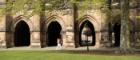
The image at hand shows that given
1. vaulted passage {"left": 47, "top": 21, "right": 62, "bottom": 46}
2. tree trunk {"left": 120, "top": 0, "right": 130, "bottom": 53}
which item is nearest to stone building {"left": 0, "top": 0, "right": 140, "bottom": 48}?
vaulted passage {"left": 47, "top": 21, "right": 62, "bottom": 46}

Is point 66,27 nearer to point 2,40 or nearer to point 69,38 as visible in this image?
point 69,38

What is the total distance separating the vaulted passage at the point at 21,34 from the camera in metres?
47.3

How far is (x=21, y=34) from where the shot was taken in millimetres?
48938

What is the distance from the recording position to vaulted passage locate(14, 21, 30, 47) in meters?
47.3

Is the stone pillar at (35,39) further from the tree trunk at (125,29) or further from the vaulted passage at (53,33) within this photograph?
the tree trunk at (125,29)

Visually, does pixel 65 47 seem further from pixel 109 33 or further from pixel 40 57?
pixel 40 57

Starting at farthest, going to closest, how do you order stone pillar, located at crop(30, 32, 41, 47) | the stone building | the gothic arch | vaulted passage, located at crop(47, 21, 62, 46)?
1. vaulted passage, located at crop(47, 21, 62, 46)
2. stone pillar, located at crop(30, 32, 41, 47)
3. the gothic arch
4. the stone building

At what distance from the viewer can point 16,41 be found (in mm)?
47750

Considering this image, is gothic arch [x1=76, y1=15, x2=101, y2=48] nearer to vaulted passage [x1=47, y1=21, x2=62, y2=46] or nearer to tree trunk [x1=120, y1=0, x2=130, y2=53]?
vaulted passage [x1=47, y1=21, x2=62, y2=46]

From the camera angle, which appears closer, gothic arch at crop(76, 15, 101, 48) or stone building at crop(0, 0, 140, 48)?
stone building at crop(0, 0, 140, 48)

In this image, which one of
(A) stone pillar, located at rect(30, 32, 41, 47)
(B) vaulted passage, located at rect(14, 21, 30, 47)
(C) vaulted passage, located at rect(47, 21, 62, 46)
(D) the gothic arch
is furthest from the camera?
(C) vaulted passage, located at rect(47, 21, 62, 46)

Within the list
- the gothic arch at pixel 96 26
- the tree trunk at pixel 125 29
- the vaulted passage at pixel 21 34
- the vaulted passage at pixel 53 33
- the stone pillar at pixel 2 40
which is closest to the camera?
the tree trunk at pixel 125 29

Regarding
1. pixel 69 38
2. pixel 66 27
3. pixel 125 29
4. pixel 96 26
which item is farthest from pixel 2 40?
pixel 125 29

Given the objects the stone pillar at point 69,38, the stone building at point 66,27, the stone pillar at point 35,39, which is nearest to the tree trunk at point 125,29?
the stone building at point 66,27
